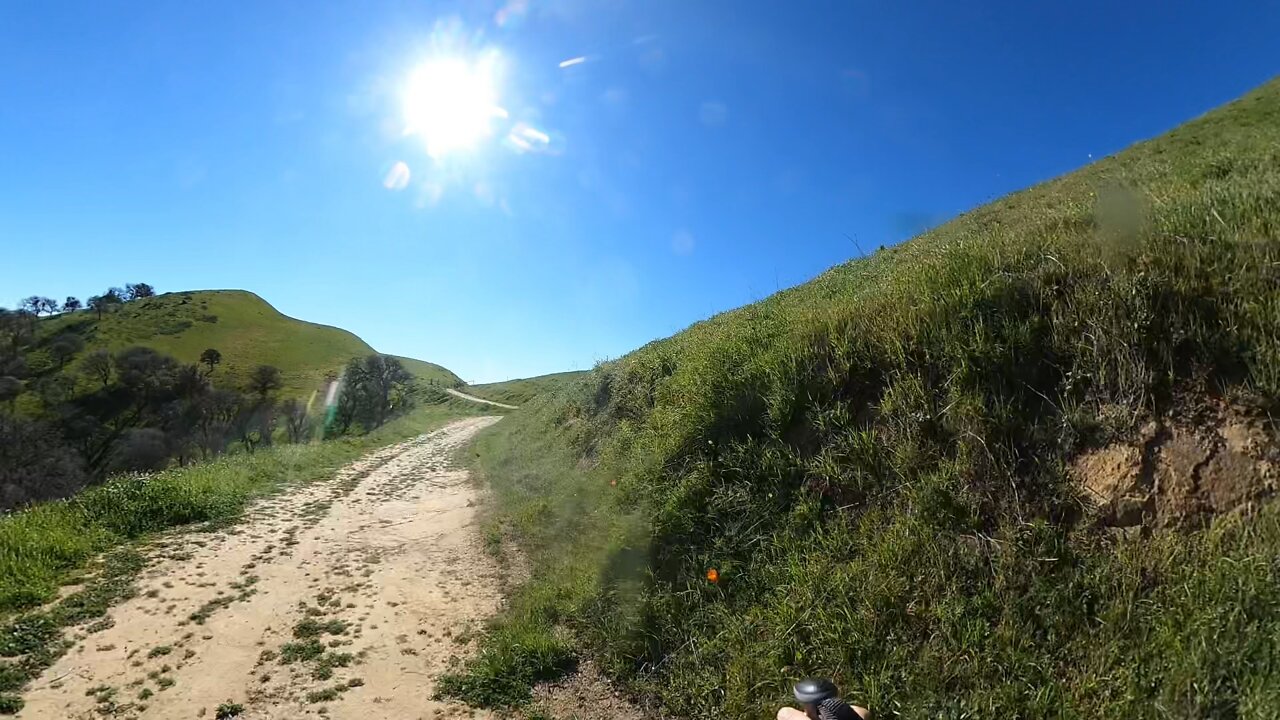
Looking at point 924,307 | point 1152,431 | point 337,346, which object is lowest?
point 1152,431

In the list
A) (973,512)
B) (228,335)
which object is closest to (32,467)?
(973,512)

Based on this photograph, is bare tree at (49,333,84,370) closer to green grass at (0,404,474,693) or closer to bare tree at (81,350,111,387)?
bare tree at (81,350,111,387)

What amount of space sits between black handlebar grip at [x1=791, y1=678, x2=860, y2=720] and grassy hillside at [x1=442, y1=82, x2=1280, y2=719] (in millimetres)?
1432

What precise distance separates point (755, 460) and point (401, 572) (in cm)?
636

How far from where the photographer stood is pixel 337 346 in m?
104

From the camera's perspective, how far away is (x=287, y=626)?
6.57 m

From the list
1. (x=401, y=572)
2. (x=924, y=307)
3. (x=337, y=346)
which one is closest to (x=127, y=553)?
(x=401, y=572)

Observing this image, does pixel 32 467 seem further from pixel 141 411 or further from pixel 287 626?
pixel 287 626

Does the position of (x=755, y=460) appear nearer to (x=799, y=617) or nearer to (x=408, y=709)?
(x=799, y=617)

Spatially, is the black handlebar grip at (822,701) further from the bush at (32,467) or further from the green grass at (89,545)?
the bush at (32,467)

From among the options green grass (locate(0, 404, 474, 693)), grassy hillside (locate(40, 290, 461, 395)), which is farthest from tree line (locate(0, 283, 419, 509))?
green grass (locate(0, 404, 474, 693))

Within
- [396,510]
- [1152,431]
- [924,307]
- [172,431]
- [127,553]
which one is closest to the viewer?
[1152,431]

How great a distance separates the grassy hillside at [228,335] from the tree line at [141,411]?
5574mm

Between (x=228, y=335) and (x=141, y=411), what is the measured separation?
4676 centimetres
